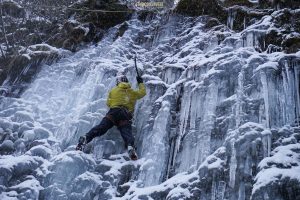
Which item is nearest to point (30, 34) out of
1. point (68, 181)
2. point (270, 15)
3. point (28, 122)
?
point (28, 122)

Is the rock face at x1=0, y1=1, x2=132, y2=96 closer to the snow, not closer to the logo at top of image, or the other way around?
the logo at top of image

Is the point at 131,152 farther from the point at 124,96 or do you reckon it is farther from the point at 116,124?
the point at 124,96

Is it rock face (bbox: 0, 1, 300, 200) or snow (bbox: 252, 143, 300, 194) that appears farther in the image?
rock face (bbox: 0, 1, 300, 200)

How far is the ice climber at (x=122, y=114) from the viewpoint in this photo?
705 cm

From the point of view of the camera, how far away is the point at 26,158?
7.20m

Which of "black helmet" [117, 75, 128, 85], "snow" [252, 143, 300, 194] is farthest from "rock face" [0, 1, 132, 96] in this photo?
"snow" [252, 143, 300, 194]

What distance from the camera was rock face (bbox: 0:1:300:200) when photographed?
6145mm

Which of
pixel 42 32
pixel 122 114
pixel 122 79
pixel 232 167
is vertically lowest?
pixel 232 167

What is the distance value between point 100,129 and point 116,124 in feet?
1.08

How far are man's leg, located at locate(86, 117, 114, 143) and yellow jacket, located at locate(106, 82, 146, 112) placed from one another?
0.35 metres

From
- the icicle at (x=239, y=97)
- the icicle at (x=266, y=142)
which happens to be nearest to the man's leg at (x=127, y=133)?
the icicle at (x=239, y=97)

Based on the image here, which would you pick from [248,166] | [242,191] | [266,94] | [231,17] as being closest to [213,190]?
[242,191]

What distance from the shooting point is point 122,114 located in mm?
7305

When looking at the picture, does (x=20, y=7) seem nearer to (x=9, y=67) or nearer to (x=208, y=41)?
(x=9, y=67)
